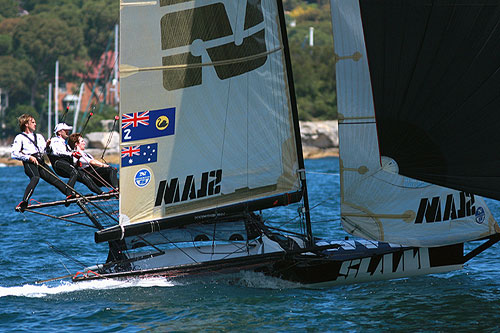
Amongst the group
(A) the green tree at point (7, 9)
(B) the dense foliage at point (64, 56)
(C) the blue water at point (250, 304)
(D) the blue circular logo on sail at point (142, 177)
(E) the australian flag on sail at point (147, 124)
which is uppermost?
(A) the green tree at point (7, 9)

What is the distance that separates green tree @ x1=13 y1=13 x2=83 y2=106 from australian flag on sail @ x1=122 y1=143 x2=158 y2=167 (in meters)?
71.2

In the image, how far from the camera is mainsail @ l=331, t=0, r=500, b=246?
946cm

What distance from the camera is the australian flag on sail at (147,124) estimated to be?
997 cm

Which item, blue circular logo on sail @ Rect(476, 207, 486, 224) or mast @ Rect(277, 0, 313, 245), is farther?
blue circular logo on sail @ Rect(476, 207, 486, 224)

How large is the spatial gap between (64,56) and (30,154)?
242 ft

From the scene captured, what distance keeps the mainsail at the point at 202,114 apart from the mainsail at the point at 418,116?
2.96 ft

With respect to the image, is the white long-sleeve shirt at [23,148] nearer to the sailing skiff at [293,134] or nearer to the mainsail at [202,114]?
the sailing skiff at [293,134]

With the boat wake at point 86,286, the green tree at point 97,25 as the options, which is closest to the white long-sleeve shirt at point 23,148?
the boat wake at point 86,286

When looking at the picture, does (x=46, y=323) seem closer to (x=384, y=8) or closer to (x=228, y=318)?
(x=228, y=318)

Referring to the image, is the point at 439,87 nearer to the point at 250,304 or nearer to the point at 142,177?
the point at 250,304

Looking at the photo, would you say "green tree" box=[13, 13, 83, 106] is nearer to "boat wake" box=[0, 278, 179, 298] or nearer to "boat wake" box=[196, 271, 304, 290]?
"boat wake" box=[0, 278, 179, 298]

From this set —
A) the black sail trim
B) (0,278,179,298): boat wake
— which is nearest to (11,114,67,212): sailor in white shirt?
(0,278,179,298): boat wake

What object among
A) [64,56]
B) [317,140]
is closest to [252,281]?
[317,140]

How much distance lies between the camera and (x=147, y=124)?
10.0 metres
